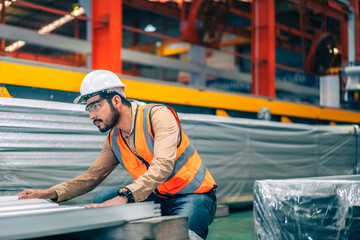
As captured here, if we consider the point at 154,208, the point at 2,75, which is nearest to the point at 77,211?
the point at 154,208

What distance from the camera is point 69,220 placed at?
61.4 inches

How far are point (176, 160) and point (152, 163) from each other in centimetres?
28

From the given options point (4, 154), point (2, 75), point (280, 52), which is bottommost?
point (4, 154)

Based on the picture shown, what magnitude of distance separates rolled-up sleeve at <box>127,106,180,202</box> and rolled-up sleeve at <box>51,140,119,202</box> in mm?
517

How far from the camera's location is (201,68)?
11141 mm

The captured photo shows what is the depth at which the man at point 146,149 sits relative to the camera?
7.42 feet

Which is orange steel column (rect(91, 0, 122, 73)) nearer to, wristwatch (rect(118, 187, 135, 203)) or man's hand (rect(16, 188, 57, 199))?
man's hand (rect(16, 188, 57, 199))

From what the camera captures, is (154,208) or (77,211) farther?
(154,208)

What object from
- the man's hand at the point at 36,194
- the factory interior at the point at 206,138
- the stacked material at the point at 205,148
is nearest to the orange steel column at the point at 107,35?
the factory interior at the point at 206,138

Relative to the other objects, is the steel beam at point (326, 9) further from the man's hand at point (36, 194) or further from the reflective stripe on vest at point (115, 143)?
the man's hand at point (36, 194)

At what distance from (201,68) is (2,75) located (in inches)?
291

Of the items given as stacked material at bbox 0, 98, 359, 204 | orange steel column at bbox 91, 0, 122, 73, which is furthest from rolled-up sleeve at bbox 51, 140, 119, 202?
orange steel column at bbox 91, 0, 122, 73

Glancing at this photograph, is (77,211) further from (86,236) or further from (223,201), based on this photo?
(223,201)

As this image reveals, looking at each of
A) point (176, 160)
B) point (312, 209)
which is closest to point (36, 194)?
point (176, 160)
